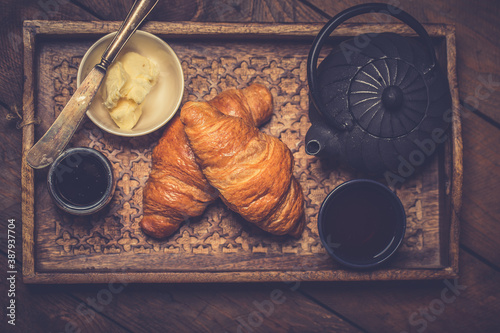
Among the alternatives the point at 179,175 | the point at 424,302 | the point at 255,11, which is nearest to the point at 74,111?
the point at 179,175

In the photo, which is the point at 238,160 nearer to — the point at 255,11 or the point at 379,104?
the point at 379,104

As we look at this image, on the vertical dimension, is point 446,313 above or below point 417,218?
below

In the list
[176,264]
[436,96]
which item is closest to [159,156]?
[176,264]

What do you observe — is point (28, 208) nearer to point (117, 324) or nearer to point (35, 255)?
point (35, 255)

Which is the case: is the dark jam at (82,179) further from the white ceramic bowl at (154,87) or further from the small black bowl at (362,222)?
the small black bowl at (362,222)

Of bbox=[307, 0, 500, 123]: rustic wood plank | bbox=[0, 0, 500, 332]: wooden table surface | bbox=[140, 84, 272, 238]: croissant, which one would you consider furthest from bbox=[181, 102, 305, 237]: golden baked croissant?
bbox=[307, 0, 500, 123]: rustic wood plank

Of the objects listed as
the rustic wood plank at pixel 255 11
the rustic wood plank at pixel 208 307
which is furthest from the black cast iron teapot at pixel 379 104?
the rustic wood plank at pixel 208 307
